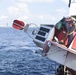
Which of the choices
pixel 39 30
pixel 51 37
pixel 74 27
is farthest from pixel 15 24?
pixel 74 27

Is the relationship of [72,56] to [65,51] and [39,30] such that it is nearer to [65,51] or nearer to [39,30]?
[65,51]

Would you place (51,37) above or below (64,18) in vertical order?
below

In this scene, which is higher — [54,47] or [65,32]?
[65,32]

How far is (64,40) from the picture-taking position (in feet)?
48.8

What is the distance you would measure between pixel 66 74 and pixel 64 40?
3.19m

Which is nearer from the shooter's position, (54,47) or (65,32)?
(54,47)

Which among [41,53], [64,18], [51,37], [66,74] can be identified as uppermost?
[64,18]

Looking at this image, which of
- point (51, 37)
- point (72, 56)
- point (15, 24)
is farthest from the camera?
point (15, 24)

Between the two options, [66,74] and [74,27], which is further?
[66,74]

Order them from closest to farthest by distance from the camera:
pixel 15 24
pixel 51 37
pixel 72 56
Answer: pixel 72 56 → pixel 51 37 → pixel 15 24

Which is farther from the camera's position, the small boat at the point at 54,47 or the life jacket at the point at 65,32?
the life jacket at the point at 65,32

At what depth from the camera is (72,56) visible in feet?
46.3

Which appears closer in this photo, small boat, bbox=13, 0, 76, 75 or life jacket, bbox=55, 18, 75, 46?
small boat, bbox=13, 0, 76, 75

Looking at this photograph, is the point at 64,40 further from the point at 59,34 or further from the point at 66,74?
the point at 66,74
